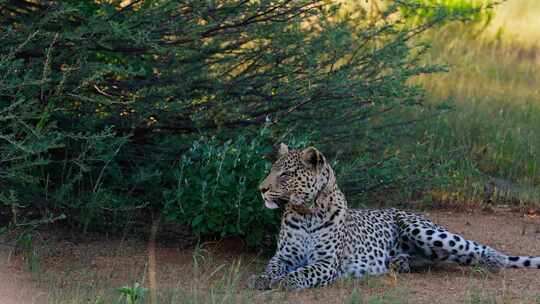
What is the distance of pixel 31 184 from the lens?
775cm

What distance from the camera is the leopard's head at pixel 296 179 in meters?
7.39

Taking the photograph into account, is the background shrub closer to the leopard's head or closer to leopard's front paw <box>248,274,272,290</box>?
the leopard's head

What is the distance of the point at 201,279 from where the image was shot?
716cm

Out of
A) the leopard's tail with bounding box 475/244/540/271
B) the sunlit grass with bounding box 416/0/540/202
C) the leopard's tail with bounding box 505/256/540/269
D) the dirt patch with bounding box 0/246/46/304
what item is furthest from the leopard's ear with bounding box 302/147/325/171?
the sunlit grass with bounding box 416/0/540/202

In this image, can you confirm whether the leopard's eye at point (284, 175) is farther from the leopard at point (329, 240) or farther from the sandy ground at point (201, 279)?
the sandy ground at point (201, 279)

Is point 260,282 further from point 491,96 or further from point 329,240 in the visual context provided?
point 491,96

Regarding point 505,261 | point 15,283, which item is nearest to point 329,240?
point 505,261

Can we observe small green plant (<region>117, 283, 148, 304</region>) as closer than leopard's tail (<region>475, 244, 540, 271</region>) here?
Yes

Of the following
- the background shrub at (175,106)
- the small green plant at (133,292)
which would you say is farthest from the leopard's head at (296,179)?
the small green plant at (133,292)

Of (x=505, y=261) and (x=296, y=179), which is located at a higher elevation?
(x=296, y=179)

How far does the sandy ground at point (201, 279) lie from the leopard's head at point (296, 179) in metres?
0.65

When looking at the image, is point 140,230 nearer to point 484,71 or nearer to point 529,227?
point 529,227

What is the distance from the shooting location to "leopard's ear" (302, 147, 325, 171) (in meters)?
7.44

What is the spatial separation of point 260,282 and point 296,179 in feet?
2.83
